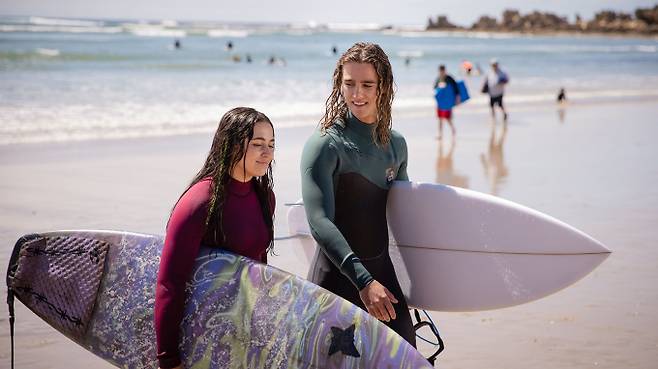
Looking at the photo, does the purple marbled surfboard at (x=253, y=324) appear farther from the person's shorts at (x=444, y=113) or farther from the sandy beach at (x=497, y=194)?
the person's shorts at (x=444, y=113)

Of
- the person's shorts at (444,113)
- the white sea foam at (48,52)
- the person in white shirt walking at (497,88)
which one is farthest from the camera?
the white sea foam at (48,52)

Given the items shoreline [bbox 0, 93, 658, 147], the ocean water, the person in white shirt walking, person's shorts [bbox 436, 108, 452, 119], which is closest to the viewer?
shoreline [bbox 0, 93, 658, 147]

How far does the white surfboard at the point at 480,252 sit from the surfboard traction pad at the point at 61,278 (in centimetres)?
117

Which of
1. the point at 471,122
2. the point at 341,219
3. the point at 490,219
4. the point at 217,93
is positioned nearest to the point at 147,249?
the point at 341,219

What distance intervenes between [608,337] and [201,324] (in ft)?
8.38

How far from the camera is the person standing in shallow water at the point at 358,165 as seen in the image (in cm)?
267

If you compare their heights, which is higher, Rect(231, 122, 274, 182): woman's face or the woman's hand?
Rect(231, 122, 274, 182): woman's face

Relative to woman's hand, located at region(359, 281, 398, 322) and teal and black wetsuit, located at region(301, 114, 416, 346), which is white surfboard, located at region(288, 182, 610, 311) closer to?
teal and black wetsuit, located at region(301, 114, 416, 346)

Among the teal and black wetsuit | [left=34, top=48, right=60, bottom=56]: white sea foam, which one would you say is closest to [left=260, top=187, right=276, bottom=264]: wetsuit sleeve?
the teal and black wetsuit

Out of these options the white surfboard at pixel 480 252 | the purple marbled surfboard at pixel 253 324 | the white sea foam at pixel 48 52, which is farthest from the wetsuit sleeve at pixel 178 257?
the white sea foam at pixel 48 52

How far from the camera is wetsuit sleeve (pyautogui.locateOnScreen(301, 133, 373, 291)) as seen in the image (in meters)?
2.50

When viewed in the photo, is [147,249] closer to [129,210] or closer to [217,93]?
[129,210]

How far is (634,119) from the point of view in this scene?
14859mm

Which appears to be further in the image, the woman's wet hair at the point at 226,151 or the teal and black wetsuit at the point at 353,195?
the teal and black wetsuit at the point at 353,195
